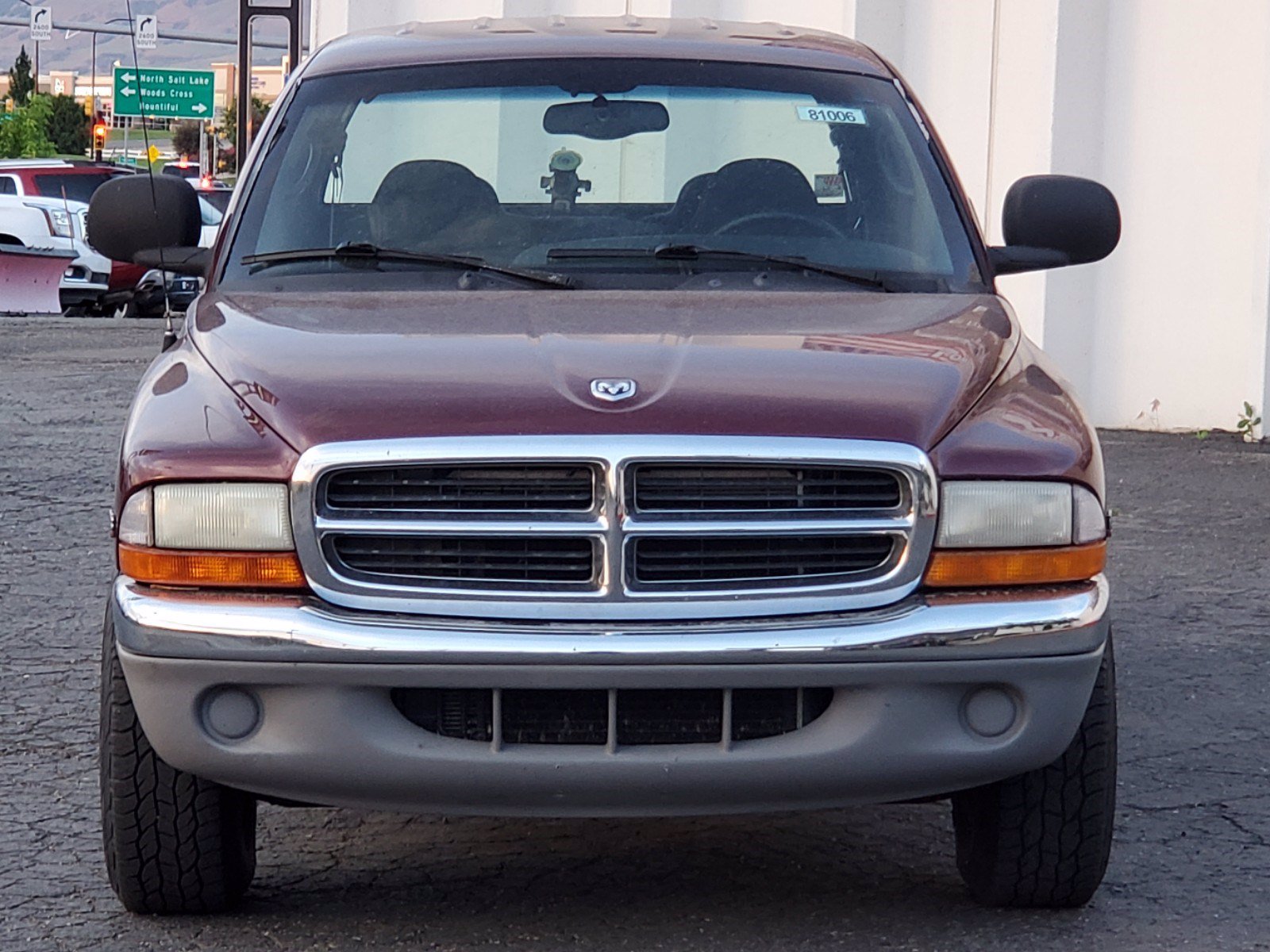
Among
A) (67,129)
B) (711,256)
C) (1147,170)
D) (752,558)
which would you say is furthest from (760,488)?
(67,129)

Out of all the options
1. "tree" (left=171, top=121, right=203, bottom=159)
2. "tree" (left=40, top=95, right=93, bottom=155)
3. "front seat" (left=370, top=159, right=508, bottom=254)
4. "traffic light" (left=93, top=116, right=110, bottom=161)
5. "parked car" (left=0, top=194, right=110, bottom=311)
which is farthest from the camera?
"tree" (left=171, top=121, right=203, bottom=159)

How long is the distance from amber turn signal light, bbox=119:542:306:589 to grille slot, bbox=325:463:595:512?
124 mm

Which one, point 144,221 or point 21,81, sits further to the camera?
point 21,81

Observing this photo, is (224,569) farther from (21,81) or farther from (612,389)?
(21,81)

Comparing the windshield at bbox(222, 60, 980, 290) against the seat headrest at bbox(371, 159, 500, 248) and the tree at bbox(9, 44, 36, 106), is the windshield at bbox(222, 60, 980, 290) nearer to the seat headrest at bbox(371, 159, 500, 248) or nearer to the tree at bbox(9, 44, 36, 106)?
the seat headrest at bbox(371, 159, 500, 248)

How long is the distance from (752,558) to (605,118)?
5.57ft

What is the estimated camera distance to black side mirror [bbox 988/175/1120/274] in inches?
194

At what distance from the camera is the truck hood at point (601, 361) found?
11.5 feet

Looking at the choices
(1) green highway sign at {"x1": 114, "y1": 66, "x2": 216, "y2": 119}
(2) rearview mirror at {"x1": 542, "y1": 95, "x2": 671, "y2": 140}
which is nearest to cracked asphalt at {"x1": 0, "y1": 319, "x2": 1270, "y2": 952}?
(2) rearview mirror at {"x1": 542, "y1": 95, "x2": 671, "y2": 140}

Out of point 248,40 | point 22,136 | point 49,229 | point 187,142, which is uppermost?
point 248,40

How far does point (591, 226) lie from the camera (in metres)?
4.59

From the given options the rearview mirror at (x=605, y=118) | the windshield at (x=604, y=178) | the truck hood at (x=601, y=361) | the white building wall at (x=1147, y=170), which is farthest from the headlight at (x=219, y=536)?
the white building wall at (x=1147, y=170)

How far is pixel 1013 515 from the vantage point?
11.7 feet

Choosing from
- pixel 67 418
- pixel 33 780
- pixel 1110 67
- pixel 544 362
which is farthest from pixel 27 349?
pixel 544 362
